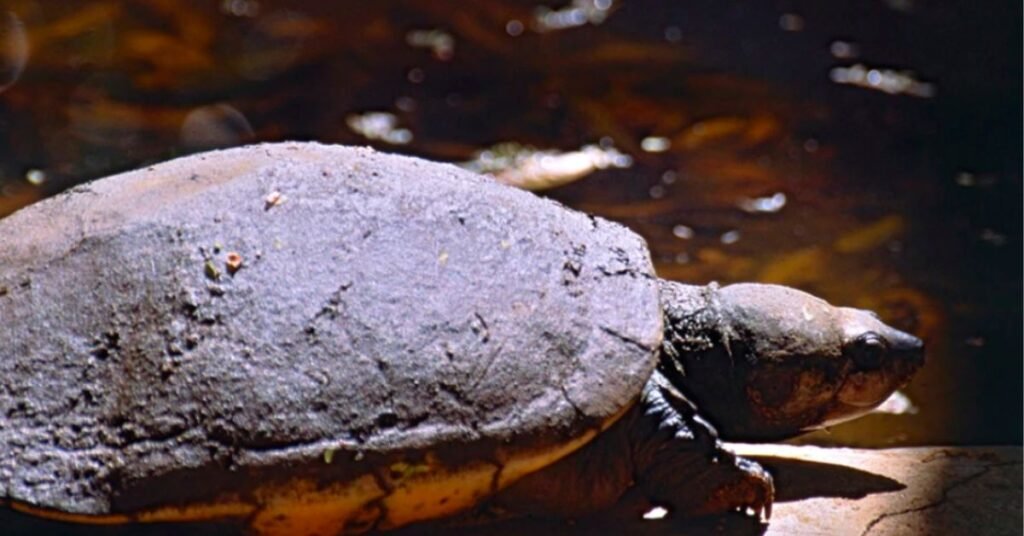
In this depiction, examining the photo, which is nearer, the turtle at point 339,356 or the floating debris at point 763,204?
the turtle at point 339,356

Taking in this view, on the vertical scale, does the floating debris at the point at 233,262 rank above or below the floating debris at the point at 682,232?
above

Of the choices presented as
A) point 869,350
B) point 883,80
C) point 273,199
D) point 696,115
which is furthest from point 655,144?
point 273,199

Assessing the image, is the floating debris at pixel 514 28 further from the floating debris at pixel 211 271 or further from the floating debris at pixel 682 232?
the floating debris at pixel 211 271

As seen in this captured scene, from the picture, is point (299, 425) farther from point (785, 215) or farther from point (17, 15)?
point (17, 15)

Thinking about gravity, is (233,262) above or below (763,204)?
above

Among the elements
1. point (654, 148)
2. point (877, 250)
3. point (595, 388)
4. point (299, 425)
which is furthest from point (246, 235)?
point (654, 148)

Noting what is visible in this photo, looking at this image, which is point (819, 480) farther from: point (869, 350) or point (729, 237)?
point (729, 237)

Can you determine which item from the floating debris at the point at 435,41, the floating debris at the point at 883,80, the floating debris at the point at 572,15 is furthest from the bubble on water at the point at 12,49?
the floating debris at the point at 883,80
